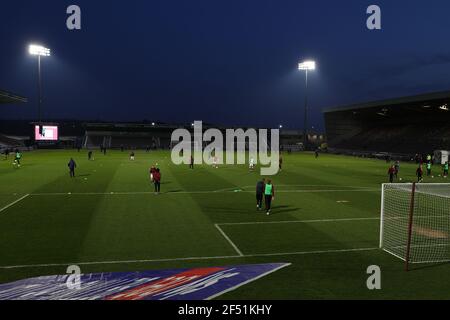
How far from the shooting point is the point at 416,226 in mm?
16922

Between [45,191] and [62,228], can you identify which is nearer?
[62,228]

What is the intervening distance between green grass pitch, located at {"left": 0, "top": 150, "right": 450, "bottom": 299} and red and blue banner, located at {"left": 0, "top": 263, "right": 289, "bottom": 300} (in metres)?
0.44

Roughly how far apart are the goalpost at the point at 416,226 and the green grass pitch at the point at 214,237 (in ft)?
1.84

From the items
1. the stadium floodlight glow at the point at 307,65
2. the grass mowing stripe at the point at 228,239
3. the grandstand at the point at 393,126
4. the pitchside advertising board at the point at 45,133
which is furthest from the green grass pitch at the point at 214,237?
the stadium floodlight glow at the point at 307,65

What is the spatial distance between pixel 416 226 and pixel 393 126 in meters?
76.7

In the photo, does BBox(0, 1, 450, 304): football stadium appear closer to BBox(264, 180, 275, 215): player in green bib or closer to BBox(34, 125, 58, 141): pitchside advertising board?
BBox(264, 180, 275, 215): player in green bib

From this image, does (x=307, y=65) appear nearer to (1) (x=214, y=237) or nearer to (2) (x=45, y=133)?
(2) (x=45, y=133)

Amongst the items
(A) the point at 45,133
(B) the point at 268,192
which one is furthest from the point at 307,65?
(B) the point at 268,192

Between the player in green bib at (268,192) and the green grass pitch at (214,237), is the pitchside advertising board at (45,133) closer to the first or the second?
the green grass pitch at (214,237)

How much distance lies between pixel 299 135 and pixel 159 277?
5451 inches

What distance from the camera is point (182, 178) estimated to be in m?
34.8
